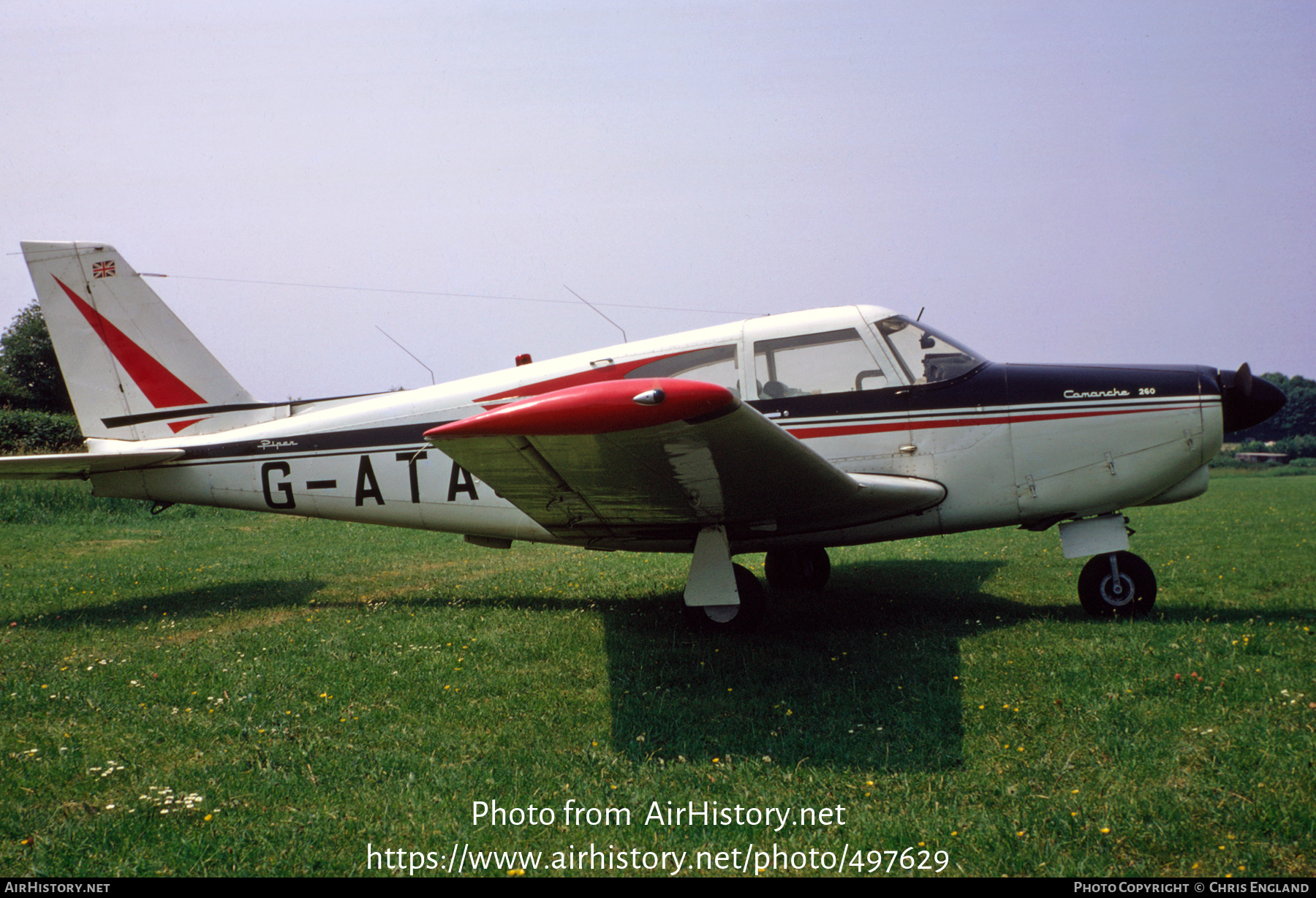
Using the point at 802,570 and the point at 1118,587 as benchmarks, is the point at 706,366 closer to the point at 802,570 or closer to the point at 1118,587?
the point at 802,570

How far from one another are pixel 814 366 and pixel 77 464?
22.1 ft

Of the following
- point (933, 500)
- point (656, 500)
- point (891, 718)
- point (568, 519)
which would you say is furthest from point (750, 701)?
point (933, 500)

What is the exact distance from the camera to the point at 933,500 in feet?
18.8

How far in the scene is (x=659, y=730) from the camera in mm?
4055

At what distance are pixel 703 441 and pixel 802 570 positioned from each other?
13.4 feet

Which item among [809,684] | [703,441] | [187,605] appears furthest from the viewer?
[187,605]

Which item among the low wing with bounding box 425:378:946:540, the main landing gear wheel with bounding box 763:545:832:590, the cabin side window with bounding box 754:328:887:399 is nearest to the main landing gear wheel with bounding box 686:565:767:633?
the low wing with bounding box 425:378:946:540

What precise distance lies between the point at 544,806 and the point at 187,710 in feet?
8.36

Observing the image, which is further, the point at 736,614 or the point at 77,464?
the point at 77,464

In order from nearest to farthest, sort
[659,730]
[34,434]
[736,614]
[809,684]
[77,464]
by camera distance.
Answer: [659,730] → [809,684] → [736,614] → [77,464] → [34,434]

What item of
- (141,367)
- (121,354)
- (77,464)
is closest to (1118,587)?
(77,464)

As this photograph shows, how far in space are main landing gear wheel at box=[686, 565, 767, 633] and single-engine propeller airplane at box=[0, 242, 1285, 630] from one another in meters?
0.02

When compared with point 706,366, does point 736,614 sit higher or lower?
lower

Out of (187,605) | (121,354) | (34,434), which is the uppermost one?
(34,434)
